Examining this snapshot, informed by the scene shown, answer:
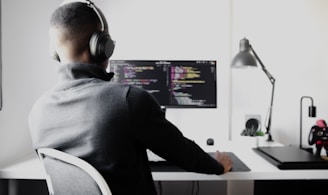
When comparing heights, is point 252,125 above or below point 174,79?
below

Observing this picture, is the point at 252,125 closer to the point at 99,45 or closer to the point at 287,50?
the point at 287,50

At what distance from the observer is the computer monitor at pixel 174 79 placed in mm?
1651

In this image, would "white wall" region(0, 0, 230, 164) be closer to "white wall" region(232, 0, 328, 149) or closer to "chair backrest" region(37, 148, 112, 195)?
"white wall" region(232, 0, 328, 149)

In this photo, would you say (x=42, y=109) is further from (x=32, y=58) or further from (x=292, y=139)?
(x=292, y=139)

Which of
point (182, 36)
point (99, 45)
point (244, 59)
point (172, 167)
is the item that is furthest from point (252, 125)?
point (99, 45)

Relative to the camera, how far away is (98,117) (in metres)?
0.65

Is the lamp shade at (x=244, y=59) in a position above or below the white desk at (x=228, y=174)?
above

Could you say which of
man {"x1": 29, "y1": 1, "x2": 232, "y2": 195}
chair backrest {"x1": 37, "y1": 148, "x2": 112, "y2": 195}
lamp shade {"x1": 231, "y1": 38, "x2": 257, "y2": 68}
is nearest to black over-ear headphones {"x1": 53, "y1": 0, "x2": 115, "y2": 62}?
man {"x1": 29, "y1": 1, "x2": 232, "y2": 195}

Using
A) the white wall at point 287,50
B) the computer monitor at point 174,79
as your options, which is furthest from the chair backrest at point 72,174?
the white wall at point 287,50

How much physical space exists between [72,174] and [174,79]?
43.1 inches

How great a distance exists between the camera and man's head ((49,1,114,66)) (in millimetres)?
762

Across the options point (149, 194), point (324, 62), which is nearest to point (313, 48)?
point (324, 62)

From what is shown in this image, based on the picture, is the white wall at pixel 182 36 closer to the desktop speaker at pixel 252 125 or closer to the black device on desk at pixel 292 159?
the desktop speaker at pixel 252 125

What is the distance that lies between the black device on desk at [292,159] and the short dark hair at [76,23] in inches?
35.9
